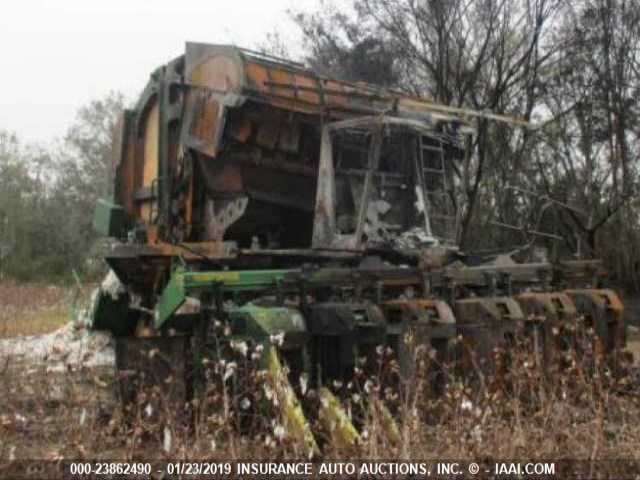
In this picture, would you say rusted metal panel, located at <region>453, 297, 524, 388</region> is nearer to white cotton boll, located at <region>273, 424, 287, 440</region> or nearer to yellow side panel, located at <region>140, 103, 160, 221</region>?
white cotton boll, located at <region>273, 424, 287, 440</region>

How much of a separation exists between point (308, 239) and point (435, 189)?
134 centimetres

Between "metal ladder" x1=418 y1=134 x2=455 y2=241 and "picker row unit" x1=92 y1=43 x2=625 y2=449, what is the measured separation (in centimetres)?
2

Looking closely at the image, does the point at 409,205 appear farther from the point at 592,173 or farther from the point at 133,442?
the point at 592,173

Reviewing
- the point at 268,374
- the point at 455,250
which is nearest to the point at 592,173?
the point at 455,250

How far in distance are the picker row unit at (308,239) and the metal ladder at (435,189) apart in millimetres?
20

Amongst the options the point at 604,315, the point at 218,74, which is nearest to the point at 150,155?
the point at 218,74

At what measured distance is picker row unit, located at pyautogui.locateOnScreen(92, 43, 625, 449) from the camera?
6527 mm

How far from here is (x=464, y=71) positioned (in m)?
20.5

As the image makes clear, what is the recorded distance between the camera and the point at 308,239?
29.1 feet

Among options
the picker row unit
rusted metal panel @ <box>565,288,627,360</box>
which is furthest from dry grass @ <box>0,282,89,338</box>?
rusted metal panel @ <box>565,288,627,360</box>

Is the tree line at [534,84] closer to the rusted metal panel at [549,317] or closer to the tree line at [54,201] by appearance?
the rusted metal panel at [549,317]

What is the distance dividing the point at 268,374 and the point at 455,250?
378 centimetres

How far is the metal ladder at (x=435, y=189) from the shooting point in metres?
8.55

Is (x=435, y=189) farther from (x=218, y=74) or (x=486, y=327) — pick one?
(x=218, y=74)
